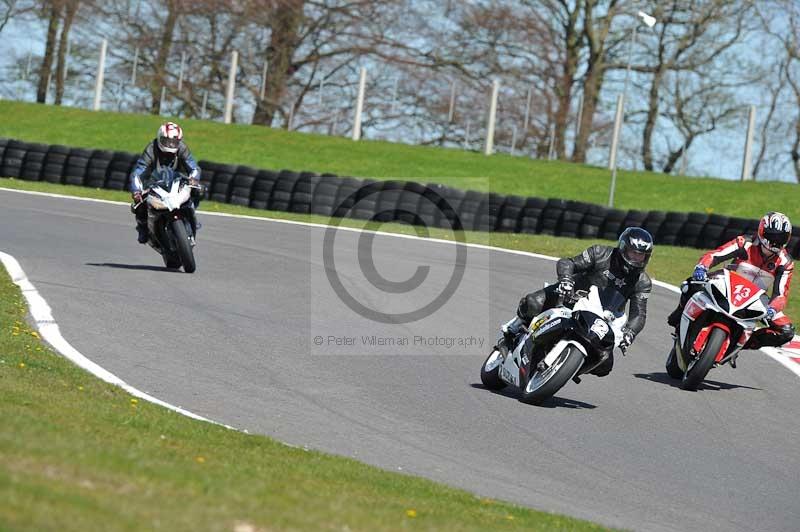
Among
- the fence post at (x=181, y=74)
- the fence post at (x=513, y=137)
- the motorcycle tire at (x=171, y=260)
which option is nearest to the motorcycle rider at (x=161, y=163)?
the motorcycle tire at (x=171, y=260)

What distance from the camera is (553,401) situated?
10.0 metres

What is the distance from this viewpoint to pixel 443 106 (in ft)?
130

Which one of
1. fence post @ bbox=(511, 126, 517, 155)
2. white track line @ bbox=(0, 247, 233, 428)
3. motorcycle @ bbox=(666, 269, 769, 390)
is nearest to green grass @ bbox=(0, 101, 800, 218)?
fence post @ bbox=(511, 126, 517, 155)

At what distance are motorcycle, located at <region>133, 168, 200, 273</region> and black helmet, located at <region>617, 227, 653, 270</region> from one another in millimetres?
6000

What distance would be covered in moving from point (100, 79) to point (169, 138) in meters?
24.0

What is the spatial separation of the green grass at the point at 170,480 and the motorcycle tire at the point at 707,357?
4.77m

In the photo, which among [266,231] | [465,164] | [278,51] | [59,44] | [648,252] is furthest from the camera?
[59,44]

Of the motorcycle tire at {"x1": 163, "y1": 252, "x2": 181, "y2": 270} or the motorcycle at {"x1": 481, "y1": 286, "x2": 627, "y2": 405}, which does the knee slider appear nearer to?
the motorcycle at {"x1": 481, "y1": 286, "x2": 627, "y2": 405}

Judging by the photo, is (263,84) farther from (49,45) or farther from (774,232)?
(774,232)

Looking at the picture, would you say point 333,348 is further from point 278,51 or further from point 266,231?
point 278,51

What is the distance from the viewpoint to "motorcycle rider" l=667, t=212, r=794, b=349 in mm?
11500

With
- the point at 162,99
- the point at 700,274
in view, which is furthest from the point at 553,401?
the point at 162,99

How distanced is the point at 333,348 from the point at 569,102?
3428cm

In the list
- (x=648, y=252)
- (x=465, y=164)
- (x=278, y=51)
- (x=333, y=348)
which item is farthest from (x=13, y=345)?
(x=278, y=51)
